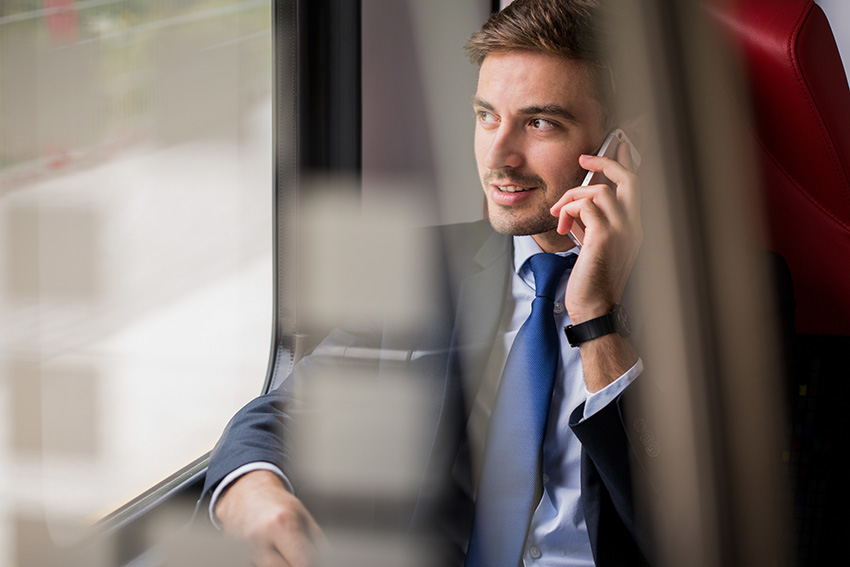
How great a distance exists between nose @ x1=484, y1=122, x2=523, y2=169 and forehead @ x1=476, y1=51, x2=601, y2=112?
1.3 inches

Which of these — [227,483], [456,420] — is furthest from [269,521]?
[456,420]

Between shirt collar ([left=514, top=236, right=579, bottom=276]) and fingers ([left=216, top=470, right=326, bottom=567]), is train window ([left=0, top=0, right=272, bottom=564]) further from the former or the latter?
shirt collar ([left=514, top=236, right=579, bottom=276])

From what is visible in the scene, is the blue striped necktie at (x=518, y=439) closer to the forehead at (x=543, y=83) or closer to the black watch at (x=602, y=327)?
the black watch at (x=602, y=327)

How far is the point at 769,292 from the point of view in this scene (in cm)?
83

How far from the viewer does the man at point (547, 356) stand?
77 centimetres

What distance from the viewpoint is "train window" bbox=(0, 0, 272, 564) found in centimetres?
68

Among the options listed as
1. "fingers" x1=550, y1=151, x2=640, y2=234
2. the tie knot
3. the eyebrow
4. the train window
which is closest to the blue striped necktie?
the tie knot

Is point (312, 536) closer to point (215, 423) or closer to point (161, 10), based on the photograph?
point (215, 423)

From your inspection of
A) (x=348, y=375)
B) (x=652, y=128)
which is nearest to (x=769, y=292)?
(x=652, y=128)

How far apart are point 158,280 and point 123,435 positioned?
0.22m

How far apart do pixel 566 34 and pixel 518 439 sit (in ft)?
1.82

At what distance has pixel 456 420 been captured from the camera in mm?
905

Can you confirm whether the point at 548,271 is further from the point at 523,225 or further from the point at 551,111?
the point at 551,111

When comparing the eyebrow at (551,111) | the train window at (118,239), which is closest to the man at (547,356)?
the eyebrow at (551,111)
